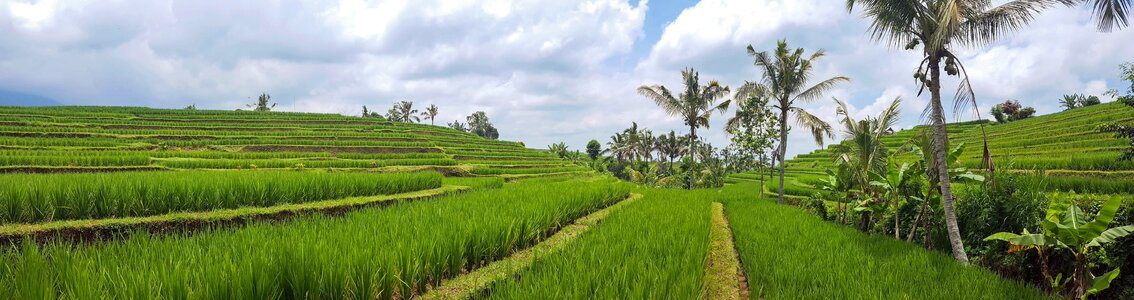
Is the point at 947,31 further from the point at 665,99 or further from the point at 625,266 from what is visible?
the point at 665,99

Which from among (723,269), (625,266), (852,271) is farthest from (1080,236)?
(625,266)

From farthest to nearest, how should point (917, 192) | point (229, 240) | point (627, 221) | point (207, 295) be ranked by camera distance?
1. point (917, 192)
2. point (627, 221)
3. point (229, 240)
4. point (207, 295)

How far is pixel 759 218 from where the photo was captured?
8625mm

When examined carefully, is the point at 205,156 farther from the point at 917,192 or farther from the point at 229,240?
the point at 917,192

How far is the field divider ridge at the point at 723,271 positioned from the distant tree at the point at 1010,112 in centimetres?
4573

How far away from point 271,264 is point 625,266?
227 cm

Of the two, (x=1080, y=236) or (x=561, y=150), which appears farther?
(x=561, y=150)

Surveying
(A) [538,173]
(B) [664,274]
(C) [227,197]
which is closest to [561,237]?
(B) [664,274]

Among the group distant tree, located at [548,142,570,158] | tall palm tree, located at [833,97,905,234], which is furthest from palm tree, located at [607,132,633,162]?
tall palm tree, located at [833,97,905,234]

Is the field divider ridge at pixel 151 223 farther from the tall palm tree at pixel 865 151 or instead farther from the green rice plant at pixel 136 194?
the tall palm tree at pixel 865 151

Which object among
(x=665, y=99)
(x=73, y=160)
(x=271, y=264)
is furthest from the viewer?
(x=665, y=99)

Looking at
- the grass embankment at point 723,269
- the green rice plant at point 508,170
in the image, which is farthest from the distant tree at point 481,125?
the grass embankment at point 723,269

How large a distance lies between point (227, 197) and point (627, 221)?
6.16m

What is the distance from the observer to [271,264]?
275 centimetres
